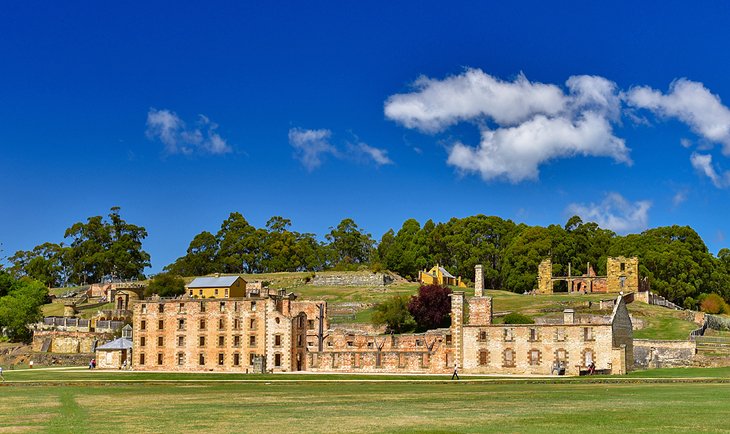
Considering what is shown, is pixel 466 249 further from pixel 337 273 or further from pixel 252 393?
pixel 252 393

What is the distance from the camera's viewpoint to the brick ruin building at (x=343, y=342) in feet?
214

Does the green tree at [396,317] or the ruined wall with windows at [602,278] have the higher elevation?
the ruined wall with windows at [602,278]

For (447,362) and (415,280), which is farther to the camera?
(415,280)

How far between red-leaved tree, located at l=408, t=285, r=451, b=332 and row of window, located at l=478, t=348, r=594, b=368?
18.3 metres

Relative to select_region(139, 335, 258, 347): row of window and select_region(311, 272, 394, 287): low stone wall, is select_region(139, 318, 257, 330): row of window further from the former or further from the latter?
select_region(311, 272, 394, 287): low stone wall

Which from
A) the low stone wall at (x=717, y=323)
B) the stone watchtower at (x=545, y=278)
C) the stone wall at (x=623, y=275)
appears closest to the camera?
the low stone wall at (x=717, y=323)

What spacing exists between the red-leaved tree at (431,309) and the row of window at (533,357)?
18.3 metres

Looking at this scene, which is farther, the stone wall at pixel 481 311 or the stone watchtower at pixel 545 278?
the stone watchtower at pixel 545 278

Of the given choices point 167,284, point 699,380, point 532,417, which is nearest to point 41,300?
point 167,284

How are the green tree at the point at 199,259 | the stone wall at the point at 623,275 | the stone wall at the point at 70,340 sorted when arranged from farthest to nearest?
the green tree at the point at 199,259
the stone wall at the point at 623,275
the stone wall at the point at 70,340

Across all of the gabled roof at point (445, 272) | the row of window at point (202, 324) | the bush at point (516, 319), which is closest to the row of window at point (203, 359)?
the row of window at point (202, 324)

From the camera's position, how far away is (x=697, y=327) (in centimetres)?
7662

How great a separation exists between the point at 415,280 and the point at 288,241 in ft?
97.8

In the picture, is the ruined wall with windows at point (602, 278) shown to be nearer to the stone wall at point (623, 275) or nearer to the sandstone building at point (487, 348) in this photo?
the stone wall at point (623, 275)
